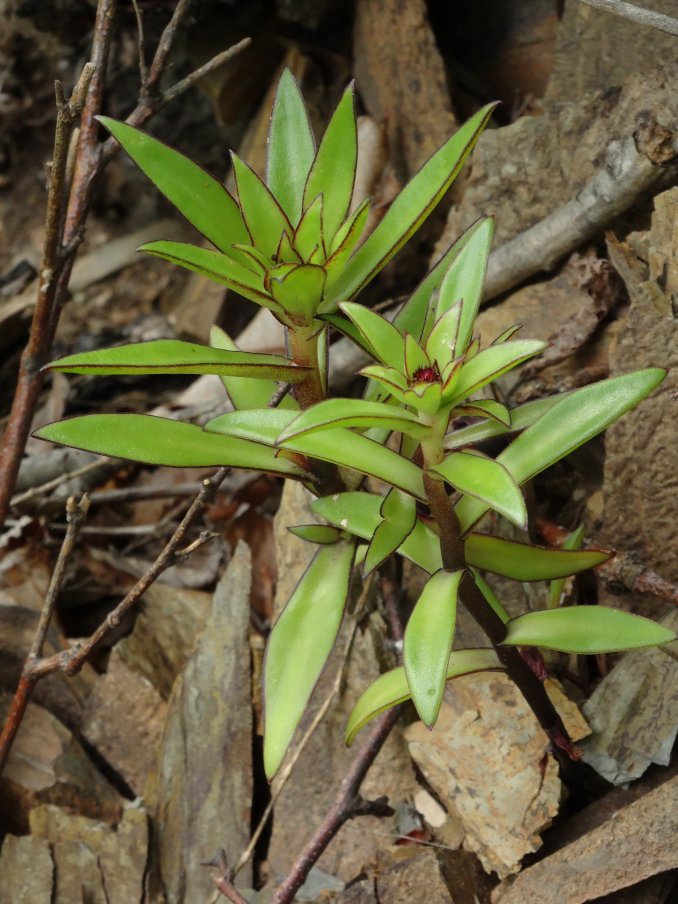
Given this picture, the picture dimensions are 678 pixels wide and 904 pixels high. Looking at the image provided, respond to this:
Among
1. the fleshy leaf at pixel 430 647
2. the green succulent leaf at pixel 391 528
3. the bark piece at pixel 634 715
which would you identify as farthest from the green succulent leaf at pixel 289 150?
the bark piece at pixel 634 715

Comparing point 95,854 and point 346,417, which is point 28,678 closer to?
point 95,854

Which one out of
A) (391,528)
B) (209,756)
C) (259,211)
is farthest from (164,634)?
(259,211)

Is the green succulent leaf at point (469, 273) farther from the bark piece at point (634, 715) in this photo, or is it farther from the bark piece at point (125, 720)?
the bark piece at point (125, 720)

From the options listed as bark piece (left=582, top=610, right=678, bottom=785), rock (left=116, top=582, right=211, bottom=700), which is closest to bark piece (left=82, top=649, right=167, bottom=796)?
rock (left=116, top=582, right=211, bottom=700)

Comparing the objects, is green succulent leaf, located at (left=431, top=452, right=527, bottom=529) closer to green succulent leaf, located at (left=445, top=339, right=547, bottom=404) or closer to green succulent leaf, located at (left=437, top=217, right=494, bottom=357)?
green succulent leaf, located at (left=445, top=339, right=547, bottom=404)

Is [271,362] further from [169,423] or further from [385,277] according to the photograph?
[385,277]

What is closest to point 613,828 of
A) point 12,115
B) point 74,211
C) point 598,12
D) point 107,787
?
point 107,787
